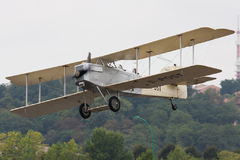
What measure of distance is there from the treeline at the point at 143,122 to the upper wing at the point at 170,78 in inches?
3487

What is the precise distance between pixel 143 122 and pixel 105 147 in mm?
47537

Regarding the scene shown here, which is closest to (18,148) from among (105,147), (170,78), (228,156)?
(105,147)

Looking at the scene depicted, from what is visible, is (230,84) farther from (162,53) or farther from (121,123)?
(162,53)

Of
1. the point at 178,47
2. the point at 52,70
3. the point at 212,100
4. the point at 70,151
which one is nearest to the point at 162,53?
the point at 178,47

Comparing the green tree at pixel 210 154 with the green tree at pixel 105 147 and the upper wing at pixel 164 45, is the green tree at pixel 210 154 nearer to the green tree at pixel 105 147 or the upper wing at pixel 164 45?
the green tree at pixel 105 147

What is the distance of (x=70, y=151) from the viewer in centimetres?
8075

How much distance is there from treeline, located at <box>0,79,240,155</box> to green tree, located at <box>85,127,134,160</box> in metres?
28.7

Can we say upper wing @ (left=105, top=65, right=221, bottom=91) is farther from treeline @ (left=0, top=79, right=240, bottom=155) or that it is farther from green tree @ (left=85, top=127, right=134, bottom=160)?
treeline @ (left=0, top=79, right=240, bottom=155)

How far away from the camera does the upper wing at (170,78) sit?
22766 mm

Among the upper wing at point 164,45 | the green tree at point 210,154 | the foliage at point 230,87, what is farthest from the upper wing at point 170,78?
the foliage at point 230,87

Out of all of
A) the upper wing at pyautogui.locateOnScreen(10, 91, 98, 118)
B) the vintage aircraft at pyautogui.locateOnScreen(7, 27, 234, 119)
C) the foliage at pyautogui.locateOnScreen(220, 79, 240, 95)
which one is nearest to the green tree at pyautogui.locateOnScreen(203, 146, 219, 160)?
the vintage aircraft at pyautogui.locateOnScreen(7, 27, 234, 119)

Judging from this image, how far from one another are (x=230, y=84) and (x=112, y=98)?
156989mm

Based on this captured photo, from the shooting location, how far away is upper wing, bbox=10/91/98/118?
28559 mm

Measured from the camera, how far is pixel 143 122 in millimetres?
129375
